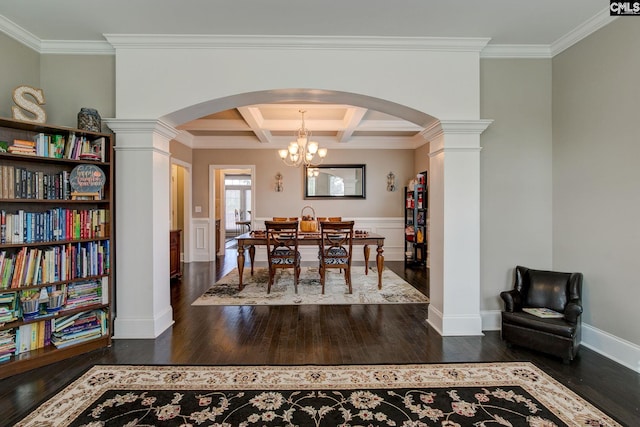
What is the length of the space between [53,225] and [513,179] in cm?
430

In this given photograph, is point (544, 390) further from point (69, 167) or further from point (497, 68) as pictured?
point (69, 167)

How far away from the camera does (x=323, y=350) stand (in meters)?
2.51

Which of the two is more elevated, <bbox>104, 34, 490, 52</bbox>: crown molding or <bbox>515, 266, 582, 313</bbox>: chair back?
<bbox>104, 34, 490, 52</bbox>: crown molding

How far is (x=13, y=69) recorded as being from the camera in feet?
8.68

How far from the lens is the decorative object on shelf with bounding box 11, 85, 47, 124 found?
233cm

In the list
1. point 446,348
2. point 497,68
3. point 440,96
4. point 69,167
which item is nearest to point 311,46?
point 440,96

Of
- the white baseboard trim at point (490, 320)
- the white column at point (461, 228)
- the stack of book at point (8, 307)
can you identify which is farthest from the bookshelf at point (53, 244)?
the white baseboard trim at point (490, 320)

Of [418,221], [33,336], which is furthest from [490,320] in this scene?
[33,336]

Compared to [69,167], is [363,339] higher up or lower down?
lower down

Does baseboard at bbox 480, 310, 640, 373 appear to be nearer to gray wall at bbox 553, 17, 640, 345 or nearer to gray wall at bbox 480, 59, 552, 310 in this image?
gray wall at bbox 553, 17, 640, 345

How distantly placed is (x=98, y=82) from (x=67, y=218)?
1.42 metres

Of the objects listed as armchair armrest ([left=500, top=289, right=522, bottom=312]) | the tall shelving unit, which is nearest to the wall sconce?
the tall shelving unit

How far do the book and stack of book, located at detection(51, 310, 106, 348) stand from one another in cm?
385

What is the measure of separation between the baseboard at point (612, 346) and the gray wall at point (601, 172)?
0.05 metres
